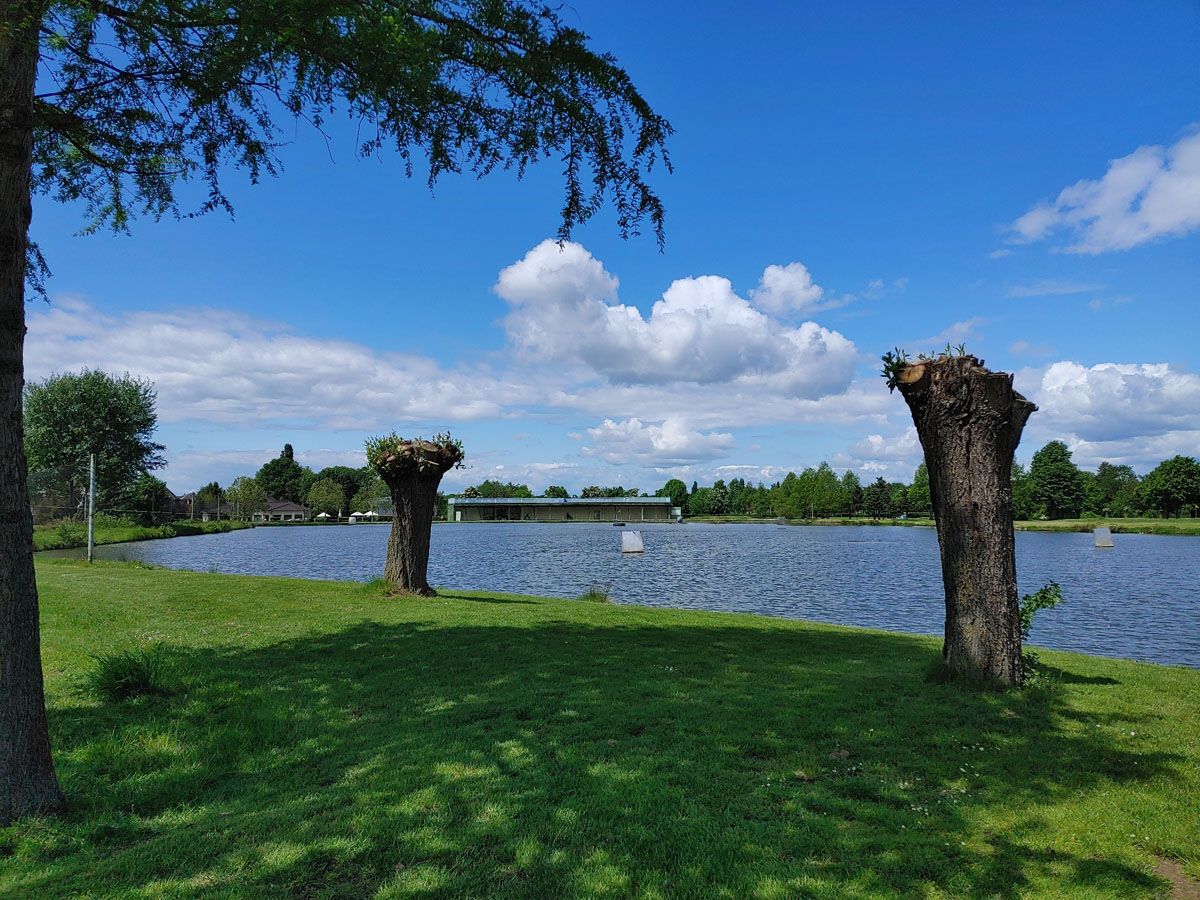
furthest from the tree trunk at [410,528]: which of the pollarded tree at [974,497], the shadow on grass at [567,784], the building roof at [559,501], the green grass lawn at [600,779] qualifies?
the building roof at [559,501]

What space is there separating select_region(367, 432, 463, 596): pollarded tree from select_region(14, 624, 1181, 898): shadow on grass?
24.1ft

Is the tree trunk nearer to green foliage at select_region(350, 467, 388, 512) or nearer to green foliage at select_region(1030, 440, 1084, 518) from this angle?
green foliage at select_region(1030, 440, 1084, 518)

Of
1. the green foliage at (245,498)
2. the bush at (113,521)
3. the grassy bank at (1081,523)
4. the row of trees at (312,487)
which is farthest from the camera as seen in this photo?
the row of trees at (312,487)

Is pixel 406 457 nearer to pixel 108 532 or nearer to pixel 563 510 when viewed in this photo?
pixel 108 532

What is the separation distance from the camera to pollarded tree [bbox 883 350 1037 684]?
739 cm

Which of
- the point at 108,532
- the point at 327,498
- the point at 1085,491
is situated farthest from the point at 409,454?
the point at 327,498

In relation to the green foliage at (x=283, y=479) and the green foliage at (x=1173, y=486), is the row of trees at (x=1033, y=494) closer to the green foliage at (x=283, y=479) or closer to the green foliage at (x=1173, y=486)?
the green foliage at (x=1173, y=486)

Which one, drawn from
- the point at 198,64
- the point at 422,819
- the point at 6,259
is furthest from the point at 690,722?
the point at 198,64

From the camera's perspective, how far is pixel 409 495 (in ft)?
51.1

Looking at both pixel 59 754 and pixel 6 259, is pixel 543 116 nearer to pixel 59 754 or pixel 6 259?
pixel 6 259

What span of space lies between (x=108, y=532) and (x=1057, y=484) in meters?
123

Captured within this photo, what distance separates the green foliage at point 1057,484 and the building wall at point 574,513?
72.1 metres

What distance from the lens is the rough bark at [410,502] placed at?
15398mm

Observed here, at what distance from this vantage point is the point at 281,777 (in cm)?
512
